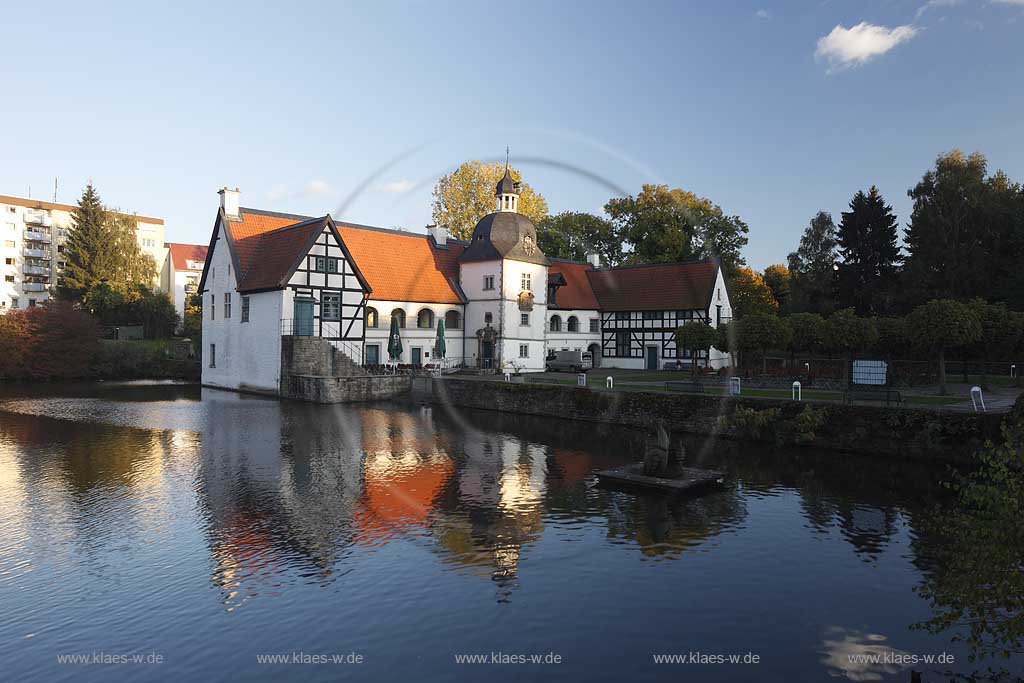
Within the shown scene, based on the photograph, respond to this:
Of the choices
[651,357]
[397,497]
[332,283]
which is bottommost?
[397,497]

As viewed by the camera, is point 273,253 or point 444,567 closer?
point 444,567

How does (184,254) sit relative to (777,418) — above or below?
above

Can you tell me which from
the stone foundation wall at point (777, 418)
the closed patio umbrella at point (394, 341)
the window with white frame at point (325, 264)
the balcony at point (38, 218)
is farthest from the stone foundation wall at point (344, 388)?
the balcony at point (38, 218)

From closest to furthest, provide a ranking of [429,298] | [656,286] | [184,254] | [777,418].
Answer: [777,418]
[429,298]
[656,286]
[184,254]

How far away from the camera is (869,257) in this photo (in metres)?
61.8

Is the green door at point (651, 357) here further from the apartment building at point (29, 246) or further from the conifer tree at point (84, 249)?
the apartment building at point (29, 246)

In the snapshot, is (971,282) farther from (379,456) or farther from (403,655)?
(403,655)

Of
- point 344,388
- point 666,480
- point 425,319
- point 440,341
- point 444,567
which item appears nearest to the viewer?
point 444,567

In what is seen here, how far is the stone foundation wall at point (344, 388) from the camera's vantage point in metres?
41.5

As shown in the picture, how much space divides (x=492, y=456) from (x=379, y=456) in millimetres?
4289

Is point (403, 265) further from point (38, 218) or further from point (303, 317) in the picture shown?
point (38, 218)

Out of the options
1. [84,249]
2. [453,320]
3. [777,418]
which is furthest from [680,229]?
[84,249]

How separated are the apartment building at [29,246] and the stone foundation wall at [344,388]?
64.6m

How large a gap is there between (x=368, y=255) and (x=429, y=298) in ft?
19.1
